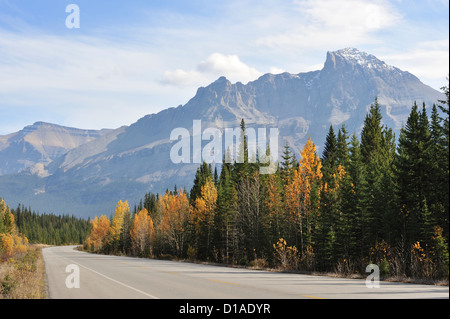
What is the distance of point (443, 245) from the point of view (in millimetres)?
22750

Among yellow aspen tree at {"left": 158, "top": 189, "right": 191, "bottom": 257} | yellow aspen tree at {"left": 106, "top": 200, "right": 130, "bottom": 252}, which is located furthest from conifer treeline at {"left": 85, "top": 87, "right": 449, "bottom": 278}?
yellow aspen tree at {"left": 106, "top": 200, "right": 130, "bottom": 252}

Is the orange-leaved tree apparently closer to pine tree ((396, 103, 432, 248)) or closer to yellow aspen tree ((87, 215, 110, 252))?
pine tree ((396, 103, 432, 248))

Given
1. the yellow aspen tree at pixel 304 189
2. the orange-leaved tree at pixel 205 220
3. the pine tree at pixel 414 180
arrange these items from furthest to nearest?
1. the orange-leaved tree at pixel 205 220
2. the yellow aspen tree at pixel 304 189
3. the pine tree at pixel 414 180

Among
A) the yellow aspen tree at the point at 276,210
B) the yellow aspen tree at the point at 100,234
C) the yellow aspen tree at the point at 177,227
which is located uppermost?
the yellow aspen tree at the point at 276,210

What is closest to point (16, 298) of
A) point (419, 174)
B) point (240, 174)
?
point (419, 174)

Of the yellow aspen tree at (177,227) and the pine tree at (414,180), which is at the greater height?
the pine tree at (414,180)

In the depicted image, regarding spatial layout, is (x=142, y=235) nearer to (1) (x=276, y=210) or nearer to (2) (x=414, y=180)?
(1) (x=276, y=210)

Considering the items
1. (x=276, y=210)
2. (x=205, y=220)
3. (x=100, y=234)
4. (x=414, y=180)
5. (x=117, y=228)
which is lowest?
(x=100, y=234)

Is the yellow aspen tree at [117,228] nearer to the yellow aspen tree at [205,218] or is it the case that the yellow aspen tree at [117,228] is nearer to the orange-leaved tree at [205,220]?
the yellow aspen tree at [205,218]

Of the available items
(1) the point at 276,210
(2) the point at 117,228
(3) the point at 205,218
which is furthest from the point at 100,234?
(1) the point at 276,210

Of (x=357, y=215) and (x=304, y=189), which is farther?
(x=304, y=189)

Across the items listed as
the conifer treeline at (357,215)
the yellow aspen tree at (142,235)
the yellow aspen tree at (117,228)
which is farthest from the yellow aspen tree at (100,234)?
the conifer treeline at (357,215)
